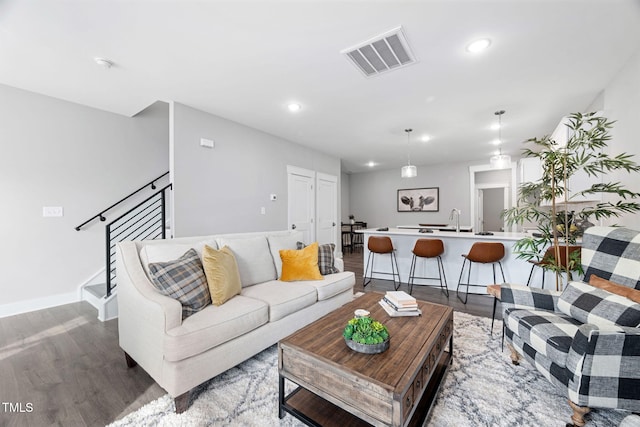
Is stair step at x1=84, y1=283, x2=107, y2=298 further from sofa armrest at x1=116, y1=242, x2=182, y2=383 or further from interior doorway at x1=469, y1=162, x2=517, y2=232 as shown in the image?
interior doorway at x1=469, y1=162, x2=517, y2=232

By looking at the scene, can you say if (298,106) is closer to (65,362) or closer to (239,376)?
(239,376)

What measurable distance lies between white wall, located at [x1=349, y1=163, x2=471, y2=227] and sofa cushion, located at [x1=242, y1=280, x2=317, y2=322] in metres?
6.03

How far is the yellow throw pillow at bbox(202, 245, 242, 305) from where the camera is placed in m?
1.99

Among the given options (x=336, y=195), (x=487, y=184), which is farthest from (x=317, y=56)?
(x=487, y=184)

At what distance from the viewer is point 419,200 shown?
7.74 m

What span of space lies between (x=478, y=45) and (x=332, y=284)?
2496 mm

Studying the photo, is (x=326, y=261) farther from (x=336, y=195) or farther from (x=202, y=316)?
(x=336, y=195)

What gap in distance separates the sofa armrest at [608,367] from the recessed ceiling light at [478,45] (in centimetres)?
213

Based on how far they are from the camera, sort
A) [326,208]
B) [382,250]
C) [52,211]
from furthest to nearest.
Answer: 1. [326,208]
2. [382,250]
3. [52,211]

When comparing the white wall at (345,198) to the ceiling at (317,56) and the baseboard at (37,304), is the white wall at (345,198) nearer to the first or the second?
the ceiling at (317,56)

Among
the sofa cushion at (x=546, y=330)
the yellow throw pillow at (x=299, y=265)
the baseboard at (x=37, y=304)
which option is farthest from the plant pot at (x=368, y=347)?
the baseboard at (x=37, y=304)

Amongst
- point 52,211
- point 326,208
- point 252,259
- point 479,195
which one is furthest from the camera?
point 479,195

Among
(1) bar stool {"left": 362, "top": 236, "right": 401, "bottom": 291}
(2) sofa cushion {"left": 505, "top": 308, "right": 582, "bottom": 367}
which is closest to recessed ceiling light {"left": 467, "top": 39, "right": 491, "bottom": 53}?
(2) sofa cushion {"left": 505, "top": 308, "right": 582, "bottom": 367}

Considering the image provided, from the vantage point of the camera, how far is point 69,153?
3471mm
